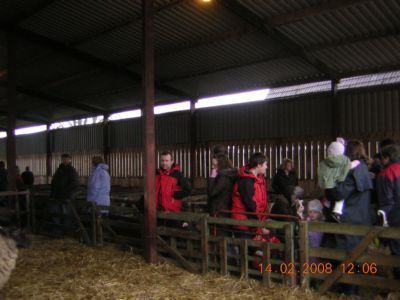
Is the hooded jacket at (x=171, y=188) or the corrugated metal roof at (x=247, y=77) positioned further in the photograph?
the corrugated metal roof at (x=247, y=77)

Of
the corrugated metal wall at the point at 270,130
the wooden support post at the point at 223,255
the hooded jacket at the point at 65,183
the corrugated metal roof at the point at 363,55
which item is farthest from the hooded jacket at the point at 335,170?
the corrugated metal wall at the point at 270,130

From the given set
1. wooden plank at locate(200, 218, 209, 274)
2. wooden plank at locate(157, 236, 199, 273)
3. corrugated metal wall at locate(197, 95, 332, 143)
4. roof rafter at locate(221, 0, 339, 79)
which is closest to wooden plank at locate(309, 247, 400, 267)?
wooden plank at locate(200, 218, 209, 274)

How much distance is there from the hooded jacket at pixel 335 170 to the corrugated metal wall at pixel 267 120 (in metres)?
7.87

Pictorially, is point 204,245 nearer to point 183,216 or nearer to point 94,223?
point 183,216

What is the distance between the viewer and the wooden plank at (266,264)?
195 inches

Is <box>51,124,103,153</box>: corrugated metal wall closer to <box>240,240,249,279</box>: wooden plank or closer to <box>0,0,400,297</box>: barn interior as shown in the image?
<box>0,0,400,297</box>: barn interior

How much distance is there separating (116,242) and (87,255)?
0.65 meters

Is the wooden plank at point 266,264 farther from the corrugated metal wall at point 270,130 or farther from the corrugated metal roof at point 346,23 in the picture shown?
the corrugated metal wall at point 270,130

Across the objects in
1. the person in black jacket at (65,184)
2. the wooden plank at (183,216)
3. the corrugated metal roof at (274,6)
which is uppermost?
the corrugated metal roof at (274,6)

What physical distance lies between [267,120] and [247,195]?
9.02 meters

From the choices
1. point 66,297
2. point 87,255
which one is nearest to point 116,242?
point 87,255

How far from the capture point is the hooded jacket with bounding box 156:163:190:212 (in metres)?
6.49

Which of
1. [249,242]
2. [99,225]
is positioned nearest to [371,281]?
[249,242]

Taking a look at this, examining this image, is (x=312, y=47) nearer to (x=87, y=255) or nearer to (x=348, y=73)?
(x=348, y=73)
